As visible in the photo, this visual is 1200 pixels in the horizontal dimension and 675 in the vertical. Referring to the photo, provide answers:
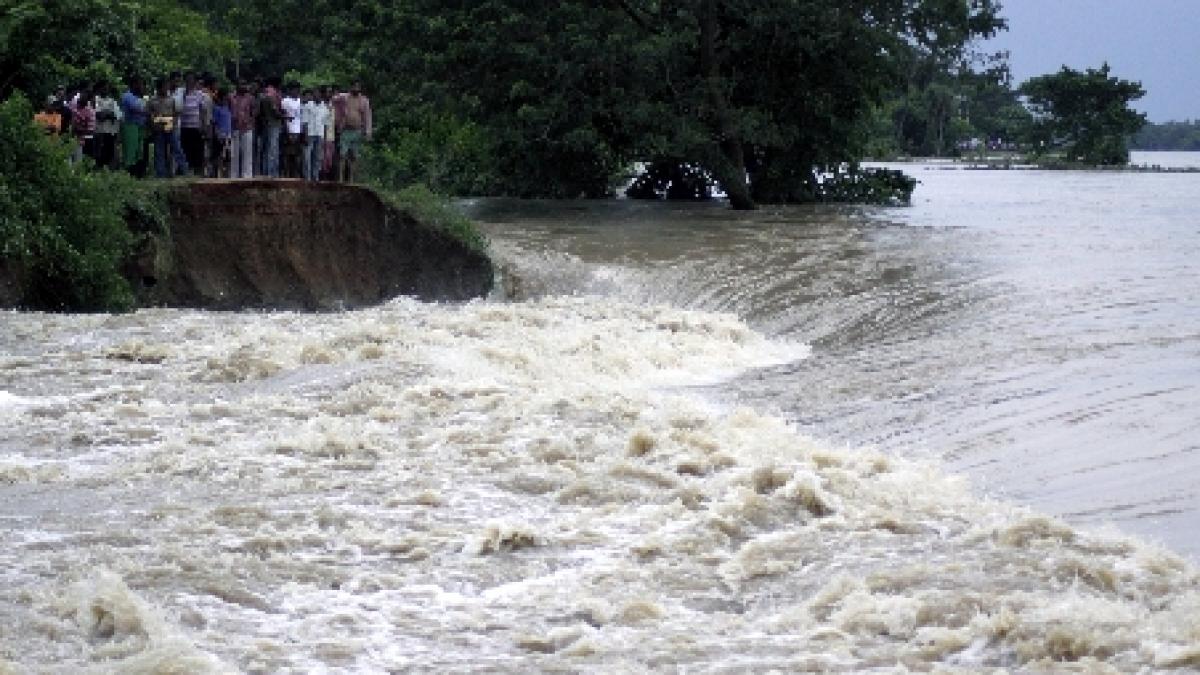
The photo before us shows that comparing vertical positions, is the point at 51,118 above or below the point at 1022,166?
above

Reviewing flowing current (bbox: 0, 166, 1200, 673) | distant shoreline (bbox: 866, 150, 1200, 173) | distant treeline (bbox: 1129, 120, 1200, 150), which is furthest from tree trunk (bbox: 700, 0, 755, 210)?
distant treeline (bbox: 1129, 120, 1200, 150)

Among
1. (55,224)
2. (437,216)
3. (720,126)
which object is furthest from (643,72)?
(55,224)

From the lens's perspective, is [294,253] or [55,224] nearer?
[55,224]

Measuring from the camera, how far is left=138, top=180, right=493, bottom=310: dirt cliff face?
18.3 metres

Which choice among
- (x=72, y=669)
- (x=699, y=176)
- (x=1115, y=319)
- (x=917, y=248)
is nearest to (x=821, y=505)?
(x=72, y=669)

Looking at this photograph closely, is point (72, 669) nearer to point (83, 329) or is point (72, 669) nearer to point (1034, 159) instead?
point (83, 329)

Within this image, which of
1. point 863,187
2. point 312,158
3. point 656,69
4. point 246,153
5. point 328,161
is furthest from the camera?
point 863,187

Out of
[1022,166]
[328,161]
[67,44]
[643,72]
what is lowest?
[1022,166]

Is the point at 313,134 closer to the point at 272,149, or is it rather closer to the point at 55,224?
the point at 272,149

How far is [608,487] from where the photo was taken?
859cm

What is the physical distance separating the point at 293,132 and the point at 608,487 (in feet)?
42.9

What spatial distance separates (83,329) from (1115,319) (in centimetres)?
872

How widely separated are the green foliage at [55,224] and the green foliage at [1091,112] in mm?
61434

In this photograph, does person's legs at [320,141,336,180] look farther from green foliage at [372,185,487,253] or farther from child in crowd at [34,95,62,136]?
child in crowd at [34,95,62,136]
